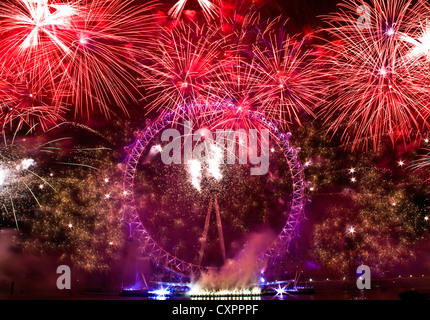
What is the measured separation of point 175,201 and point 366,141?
7.51 m

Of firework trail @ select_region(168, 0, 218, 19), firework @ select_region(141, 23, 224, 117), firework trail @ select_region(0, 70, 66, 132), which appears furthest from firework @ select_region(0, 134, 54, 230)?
firework trail @ select_region(168, 0, 218, 19)

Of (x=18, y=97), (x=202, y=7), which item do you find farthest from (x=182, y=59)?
(x=18, y=97)

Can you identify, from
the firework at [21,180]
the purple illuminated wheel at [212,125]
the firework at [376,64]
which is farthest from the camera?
the firework at [21,180]

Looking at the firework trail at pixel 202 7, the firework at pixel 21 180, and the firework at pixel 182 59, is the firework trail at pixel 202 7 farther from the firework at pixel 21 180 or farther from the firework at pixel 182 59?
the firework at pixel 21 180

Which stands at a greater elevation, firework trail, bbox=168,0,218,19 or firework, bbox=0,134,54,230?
firework trail, bbox=168,0,218,19

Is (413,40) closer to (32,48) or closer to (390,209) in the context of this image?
(390,209)

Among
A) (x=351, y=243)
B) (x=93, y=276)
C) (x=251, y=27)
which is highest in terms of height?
(x=251, y=27)

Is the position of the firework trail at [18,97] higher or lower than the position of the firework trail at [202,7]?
lower

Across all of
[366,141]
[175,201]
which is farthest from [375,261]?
[175,201]

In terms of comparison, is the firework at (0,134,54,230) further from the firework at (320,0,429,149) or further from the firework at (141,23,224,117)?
the firework at (320,0,429,149)

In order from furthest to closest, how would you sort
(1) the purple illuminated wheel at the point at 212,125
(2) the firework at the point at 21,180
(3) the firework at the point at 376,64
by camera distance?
(2) the firework at the point at 21,180 < (1) the purple illuminated wheel at the point at 212,125 < (3) the firework at the point at 376,64

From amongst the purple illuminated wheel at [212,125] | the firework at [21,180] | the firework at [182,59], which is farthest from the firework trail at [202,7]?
the firework at [21,180]
